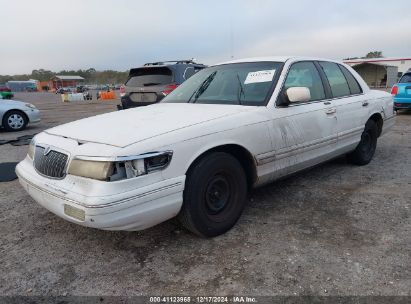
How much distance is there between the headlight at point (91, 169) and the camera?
96.3 inches

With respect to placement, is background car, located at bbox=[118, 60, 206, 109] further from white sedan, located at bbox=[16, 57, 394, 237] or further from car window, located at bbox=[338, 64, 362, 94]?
car window, located at bbox=[338, 64, 362, 94]

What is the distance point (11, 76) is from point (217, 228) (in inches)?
5621

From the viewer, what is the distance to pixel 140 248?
9.75 feet

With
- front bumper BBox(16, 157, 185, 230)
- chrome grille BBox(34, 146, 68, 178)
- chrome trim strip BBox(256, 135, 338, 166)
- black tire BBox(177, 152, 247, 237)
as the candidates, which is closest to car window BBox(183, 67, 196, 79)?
chrome trim strip BBox(256, 135, 338, 166)

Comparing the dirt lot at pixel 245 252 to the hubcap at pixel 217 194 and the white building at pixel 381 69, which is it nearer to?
the hubcap at pixel 217 194

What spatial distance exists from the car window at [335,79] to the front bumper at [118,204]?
104 inches

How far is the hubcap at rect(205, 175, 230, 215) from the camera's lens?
2971mm

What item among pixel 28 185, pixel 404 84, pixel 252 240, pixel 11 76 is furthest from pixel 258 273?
pixel 11 76

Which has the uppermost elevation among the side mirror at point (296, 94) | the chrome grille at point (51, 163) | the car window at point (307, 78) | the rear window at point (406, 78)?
the car window at point (307, 78)

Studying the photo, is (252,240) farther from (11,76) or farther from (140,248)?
(11,76)

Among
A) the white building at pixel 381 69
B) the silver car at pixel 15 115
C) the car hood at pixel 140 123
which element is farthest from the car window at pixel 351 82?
the white building at pixel 381 69

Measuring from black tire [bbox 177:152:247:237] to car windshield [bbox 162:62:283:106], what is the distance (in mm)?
784

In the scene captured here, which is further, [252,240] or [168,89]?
[168,89]

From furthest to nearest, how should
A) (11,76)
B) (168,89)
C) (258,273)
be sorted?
(11,76) < (168,89) < (258,273)
